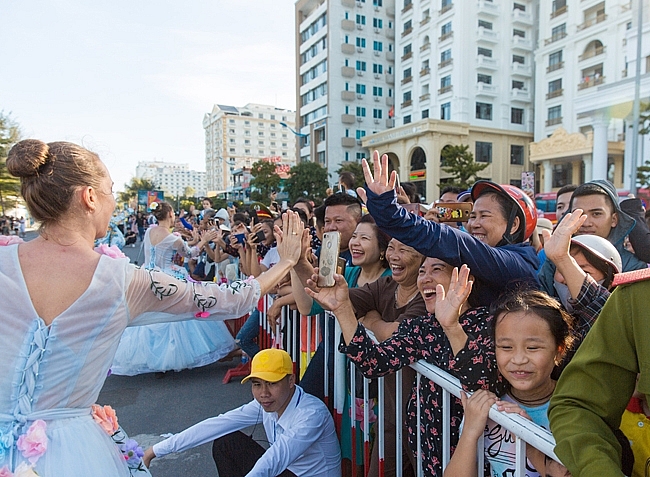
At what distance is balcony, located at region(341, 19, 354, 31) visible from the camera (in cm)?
4422

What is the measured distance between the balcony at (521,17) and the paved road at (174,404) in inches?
1537

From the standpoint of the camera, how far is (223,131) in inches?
4636

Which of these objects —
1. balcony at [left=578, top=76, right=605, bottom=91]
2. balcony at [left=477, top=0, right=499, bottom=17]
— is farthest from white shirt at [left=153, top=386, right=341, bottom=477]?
balcony at [left=477, top=0, right=499, bottom=17]

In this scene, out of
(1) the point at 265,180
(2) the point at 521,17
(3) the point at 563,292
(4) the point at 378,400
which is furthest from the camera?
(1) the point at 265,180

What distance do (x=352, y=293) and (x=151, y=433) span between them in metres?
2.14

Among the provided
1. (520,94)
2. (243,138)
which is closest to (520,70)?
(520,94)

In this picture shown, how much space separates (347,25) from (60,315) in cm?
4745

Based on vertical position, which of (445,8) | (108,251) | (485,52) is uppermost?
(445,8)

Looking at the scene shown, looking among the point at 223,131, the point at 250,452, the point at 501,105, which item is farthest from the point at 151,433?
the point at 223,131

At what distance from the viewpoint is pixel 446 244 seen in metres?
2.00

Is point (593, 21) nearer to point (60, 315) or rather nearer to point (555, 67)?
point (555, 67)

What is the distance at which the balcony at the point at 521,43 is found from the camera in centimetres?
3591

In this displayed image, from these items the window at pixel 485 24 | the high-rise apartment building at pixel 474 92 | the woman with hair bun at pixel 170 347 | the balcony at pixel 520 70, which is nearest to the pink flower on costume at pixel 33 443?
the woman with hair bun at pixel 170 347

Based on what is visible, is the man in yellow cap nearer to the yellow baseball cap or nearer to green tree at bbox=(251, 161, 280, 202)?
the yellow baseball cap
